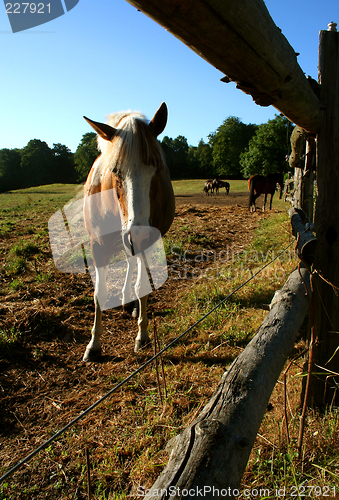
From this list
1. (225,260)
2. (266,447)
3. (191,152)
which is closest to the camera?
(266,447)

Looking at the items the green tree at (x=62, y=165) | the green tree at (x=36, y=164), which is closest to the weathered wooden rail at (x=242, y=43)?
the green tree at (x=36, y=164)

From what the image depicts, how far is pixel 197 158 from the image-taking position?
70.8 metres

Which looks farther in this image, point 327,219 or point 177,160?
point 177,160

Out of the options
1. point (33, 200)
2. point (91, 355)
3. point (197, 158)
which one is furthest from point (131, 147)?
point (197, 158)

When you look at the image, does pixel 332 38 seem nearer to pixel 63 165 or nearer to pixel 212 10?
pixel 212 10

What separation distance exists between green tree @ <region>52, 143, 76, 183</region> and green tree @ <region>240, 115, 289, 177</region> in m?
35.9

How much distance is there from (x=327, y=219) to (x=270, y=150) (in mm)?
52187

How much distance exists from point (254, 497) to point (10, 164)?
203 ft

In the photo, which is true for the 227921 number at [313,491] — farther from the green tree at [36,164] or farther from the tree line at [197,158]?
the green tree at [36,164]

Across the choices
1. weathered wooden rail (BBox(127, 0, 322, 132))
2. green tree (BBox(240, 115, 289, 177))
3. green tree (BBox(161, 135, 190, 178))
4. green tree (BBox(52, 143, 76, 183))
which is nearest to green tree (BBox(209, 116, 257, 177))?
green tree (BBox(161, 135, 190, 178))

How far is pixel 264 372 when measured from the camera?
118cm

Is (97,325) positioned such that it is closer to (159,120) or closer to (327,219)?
(159,120)

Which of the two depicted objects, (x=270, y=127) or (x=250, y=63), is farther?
(x=270, y=127)

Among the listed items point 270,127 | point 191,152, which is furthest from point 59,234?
point 191,152
